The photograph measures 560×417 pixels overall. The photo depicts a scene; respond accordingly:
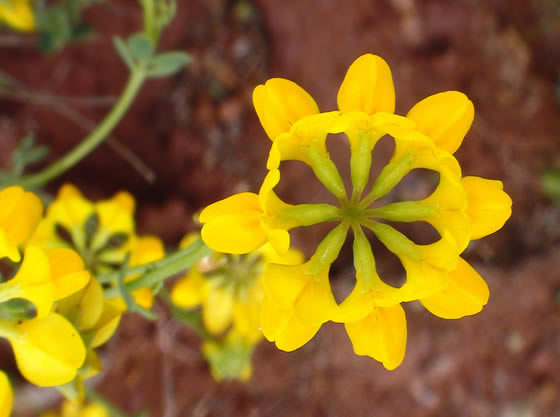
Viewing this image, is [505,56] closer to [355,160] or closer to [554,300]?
[554,300]

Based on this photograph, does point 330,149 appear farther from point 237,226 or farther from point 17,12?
point 237,226

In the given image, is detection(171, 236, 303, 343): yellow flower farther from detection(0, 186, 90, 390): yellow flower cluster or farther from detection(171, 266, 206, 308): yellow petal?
detection(0, 186, 90, 390): yellow flower cluster

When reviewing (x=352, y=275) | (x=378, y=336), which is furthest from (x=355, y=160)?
(x=352, y=275)

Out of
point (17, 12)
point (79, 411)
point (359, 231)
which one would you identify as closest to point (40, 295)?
point (359, 231)

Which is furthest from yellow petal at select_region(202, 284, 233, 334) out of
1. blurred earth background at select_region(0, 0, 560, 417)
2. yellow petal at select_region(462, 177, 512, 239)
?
yellow petal at select_region(462, 177, 512, 239)

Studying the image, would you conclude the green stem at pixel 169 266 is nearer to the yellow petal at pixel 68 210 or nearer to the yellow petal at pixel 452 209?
the yellow petal at pixel 452 209

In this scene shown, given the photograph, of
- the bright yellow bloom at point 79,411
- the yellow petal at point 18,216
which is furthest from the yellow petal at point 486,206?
the bright yellow bloom at point 79,411
